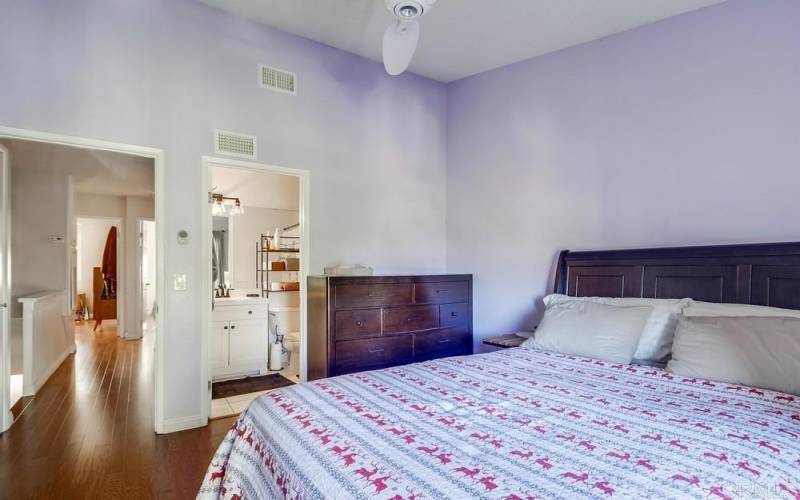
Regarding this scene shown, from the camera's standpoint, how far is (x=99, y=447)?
275 centimetres

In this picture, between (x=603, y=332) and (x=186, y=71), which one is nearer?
(x=603, y=332)

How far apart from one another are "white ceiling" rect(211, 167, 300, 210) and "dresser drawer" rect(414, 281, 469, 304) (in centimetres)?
180

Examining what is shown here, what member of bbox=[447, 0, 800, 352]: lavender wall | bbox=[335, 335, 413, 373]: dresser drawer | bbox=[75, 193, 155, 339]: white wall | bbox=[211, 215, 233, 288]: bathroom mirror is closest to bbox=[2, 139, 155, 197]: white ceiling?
bbox=[75, 193, 155, 339]: white wall

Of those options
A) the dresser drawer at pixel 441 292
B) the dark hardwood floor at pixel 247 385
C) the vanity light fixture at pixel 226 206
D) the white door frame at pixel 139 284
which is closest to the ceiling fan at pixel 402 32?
the dresser drawer at pixel 441 292

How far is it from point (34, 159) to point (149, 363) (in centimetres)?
255

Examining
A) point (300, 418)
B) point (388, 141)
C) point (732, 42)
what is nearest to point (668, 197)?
point (732, 42)

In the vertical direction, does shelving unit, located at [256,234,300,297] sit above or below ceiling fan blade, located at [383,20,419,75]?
below

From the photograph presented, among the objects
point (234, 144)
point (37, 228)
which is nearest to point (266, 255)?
point (37, 228)

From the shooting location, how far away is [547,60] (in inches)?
142

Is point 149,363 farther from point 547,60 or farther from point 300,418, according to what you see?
point 547,60

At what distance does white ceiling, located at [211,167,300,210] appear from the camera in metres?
4.73

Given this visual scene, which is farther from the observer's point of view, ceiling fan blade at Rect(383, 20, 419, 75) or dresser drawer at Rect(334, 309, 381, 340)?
dresser drawer at Rect(334, 309, 381, 340)

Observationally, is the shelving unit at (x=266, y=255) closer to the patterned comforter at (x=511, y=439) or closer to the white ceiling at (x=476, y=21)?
the white ceiling at (x=476, y=21)

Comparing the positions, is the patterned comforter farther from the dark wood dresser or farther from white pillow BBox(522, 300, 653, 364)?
the dark wood dresser
